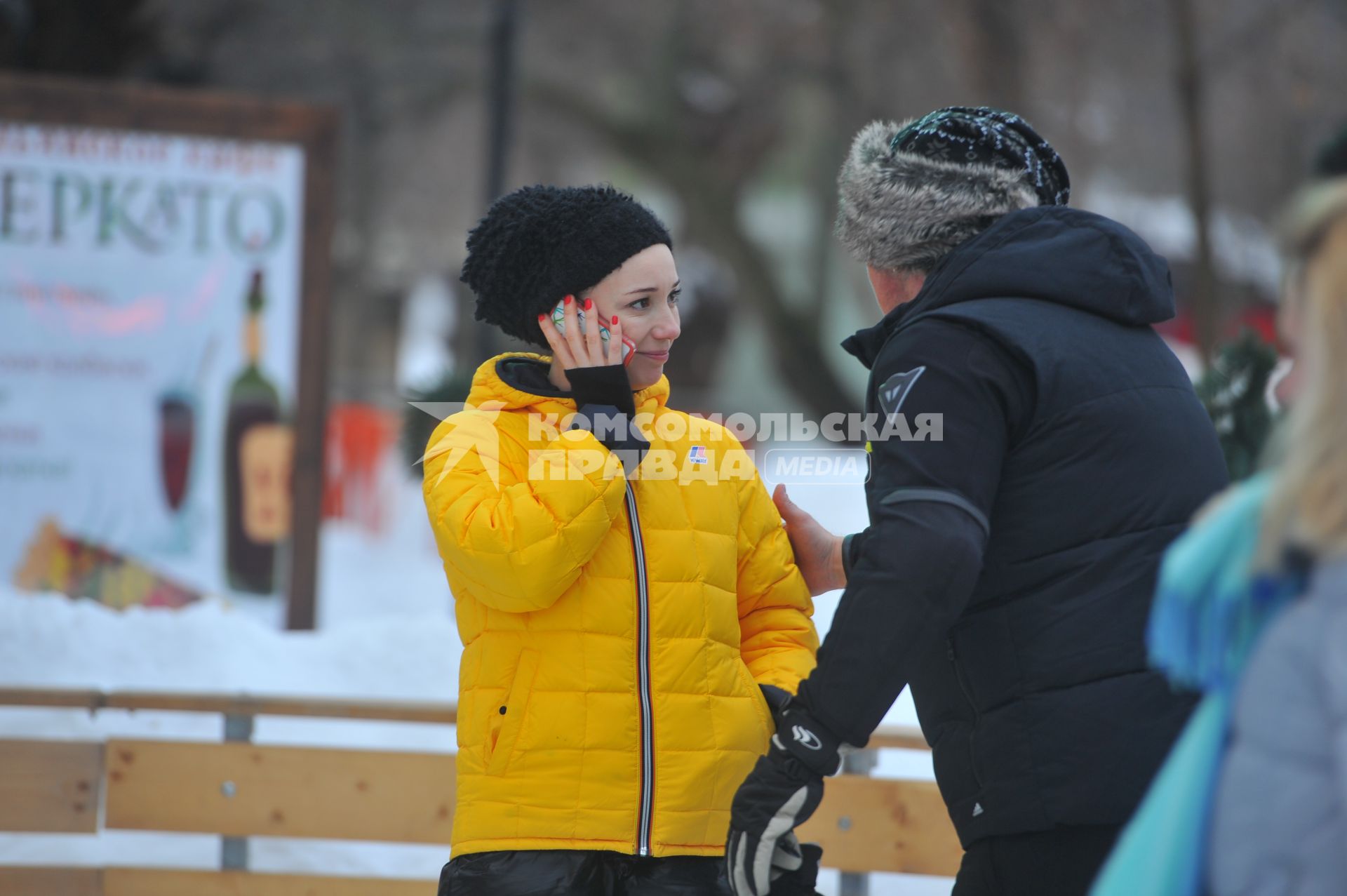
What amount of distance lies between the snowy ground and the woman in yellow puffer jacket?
2127 mm

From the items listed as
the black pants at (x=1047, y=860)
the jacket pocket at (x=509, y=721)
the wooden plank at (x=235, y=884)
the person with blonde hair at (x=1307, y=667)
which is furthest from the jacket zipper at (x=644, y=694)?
the wooden plank at (x=235, y=884)

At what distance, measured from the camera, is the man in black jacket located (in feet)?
7.25

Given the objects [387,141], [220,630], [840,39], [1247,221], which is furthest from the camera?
[387,141]

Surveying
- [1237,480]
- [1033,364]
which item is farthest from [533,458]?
[1237,480]

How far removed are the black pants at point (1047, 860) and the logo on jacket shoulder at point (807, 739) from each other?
38 centimetres

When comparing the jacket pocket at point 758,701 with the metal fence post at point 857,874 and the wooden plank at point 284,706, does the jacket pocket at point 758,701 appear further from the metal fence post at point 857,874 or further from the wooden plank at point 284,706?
the wooden plank at point 284,706

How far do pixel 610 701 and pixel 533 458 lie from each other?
45cm

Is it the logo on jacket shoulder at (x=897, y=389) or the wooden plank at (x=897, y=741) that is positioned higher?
the logo on jacket shoulder at (x=897, y=389)

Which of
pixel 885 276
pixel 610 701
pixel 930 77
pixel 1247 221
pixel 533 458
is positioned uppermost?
pixel 930 77

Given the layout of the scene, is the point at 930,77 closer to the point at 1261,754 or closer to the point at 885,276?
the point at 885,276

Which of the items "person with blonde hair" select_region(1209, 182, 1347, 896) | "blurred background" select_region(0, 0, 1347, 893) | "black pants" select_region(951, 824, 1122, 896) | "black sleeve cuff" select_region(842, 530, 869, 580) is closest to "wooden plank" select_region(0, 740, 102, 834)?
"blurred background" select_region(0, 0, 1347, 893)

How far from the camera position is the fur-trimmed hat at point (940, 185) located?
2520 mm

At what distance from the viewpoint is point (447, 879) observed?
2.51 metres

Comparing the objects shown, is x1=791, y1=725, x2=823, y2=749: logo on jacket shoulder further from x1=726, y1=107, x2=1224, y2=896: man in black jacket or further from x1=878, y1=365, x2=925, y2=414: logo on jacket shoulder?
x1=878, y1=365, x2=925, y2=414: logo on jacket shoulder
